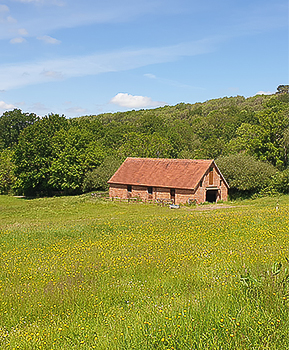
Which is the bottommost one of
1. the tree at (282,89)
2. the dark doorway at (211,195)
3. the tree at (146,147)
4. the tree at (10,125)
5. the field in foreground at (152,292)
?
the dark doorway at (211,195)

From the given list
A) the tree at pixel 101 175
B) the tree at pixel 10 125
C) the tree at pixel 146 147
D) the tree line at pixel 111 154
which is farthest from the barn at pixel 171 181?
the tree at pixel 10 125

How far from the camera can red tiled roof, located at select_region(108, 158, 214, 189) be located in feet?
150

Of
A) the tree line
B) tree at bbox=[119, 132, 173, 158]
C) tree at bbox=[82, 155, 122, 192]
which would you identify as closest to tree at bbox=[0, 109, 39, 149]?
the tree line

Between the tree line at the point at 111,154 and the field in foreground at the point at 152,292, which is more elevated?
the tree line at the point at 111,154

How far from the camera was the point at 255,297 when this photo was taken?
662cm

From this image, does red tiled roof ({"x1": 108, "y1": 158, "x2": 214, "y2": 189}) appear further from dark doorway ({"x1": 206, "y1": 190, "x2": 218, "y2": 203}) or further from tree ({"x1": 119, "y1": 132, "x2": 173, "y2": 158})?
tree ({"x1": 119, "y1": 132, "x2": 173, "y2": 158})

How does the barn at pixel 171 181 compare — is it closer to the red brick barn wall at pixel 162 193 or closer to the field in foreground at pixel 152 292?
the red brick barn wall at pixel 162 193

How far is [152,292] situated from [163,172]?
40.7 meters

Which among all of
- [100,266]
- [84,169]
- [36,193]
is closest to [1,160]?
[36,193]

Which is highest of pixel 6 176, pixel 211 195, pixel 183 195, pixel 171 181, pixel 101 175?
pixel 101 175

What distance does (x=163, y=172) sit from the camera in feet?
160

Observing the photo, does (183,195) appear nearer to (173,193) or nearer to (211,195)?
(173,193)

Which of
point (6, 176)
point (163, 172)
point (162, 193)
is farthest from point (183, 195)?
point (6, 176)

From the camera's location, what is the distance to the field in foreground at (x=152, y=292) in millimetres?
5684
